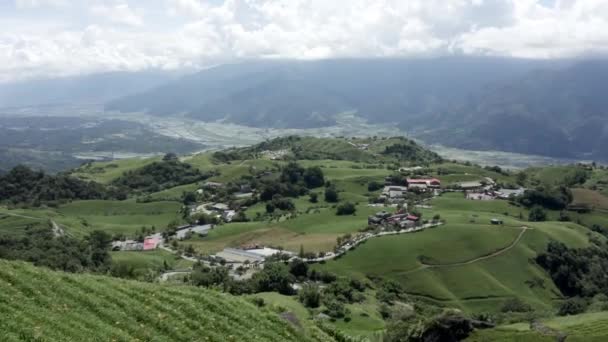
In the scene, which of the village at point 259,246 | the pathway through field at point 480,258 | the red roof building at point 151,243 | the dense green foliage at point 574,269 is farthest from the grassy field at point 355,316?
the red roof building at point 151,243

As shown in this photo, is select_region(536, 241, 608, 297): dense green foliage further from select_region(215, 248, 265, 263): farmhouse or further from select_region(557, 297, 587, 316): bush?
select_region(215, 248, 265, 263): farmhouse

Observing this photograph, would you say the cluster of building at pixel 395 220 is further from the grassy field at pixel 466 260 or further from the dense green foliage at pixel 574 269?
the dense green foliage at pixel 574 269

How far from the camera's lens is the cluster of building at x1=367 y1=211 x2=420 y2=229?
14770 cm

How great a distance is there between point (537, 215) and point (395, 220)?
53.4m

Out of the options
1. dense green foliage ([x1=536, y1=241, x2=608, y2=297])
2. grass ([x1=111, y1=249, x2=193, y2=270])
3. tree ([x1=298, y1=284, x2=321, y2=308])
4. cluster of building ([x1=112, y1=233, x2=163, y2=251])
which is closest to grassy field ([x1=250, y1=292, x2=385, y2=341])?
tree ([x1=298, y1=284, x2=321, y2=308])

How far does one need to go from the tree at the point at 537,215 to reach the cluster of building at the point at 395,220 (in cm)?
4376

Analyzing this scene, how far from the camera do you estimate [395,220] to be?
15075 cm

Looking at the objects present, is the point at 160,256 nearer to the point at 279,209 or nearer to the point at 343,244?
the point at 343,244

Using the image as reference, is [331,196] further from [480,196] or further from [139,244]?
[139,244]

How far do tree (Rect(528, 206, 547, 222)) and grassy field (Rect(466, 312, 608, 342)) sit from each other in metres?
109

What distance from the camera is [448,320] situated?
5662 cm

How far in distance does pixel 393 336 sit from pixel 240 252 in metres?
79.2

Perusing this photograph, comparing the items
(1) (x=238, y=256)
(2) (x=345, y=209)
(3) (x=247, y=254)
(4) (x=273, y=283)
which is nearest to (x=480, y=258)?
(2) (x=345, y=209)

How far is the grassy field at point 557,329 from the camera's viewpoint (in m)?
56.1
